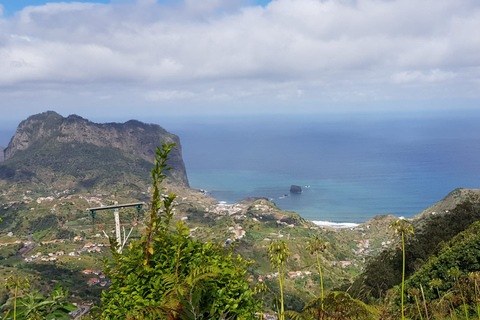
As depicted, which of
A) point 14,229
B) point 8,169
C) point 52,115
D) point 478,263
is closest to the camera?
point 478,263

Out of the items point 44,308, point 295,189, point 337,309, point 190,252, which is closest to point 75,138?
point 295,189

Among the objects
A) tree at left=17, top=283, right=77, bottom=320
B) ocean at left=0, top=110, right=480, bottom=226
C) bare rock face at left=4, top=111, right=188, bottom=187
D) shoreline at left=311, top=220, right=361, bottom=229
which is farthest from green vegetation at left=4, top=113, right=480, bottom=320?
ocean at left=0, top=110, right=480, bottom=226

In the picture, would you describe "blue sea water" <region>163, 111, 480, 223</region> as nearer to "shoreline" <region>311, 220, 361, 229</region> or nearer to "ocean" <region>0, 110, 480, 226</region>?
"ocean" <region>0, 110, 480, 226</region>

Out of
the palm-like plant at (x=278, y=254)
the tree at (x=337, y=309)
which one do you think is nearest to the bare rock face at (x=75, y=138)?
the palm-like plant at (x=278, y=254)

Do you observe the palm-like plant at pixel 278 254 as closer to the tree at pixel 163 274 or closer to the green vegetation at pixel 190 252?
the green vegetation at pixel 190 252

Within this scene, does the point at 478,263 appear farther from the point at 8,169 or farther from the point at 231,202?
the point at 8,169

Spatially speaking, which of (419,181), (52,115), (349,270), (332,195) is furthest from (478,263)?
(52,115)
